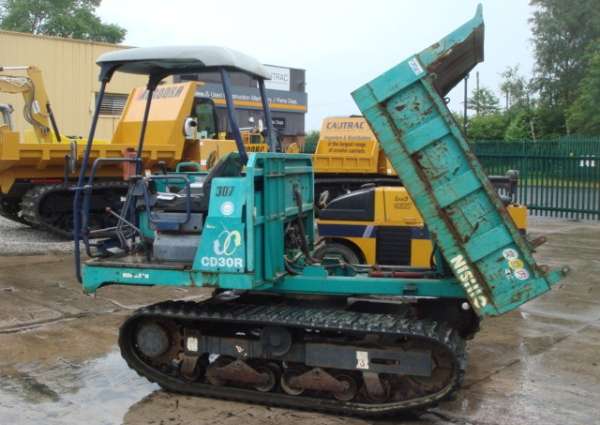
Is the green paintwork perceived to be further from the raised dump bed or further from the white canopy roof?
the white canopy roof

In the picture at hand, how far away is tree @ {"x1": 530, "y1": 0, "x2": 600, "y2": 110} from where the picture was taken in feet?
154

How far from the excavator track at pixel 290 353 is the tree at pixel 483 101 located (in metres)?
53.5

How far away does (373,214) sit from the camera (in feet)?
28.1

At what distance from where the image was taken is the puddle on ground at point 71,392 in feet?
16.2

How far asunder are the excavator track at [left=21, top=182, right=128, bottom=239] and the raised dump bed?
8.92 metres

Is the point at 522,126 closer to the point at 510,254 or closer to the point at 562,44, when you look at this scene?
the point at 562,44

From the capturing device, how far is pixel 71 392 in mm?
5398

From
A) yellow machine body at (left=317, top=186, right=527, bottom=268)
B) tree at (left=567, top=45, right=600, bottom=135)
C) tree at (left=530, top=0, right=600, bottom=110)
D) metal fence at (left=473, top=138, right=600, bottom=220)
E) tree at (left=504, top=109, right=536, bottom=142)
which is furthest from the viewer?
tree at (left=530, top=0, right=600, bottom=110)

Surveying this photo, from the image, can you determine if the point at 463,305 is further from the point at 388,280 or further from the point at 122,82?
the point at 122,82

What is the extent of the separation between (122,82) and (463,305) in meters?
25.6

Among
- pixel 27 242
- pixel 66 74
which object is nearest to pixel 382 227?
pixel 27 242

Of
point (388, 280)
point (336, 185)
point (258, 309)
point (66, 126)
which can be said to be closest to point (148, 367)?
point (258, 309)

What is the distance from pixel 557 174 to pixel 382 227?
11.1 meters

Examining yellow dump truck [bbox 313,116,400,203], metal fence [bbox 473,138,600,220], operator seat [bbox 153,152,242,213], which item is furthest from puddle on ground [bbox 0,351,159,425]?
metal fence [bbox 473,138,600,220]
